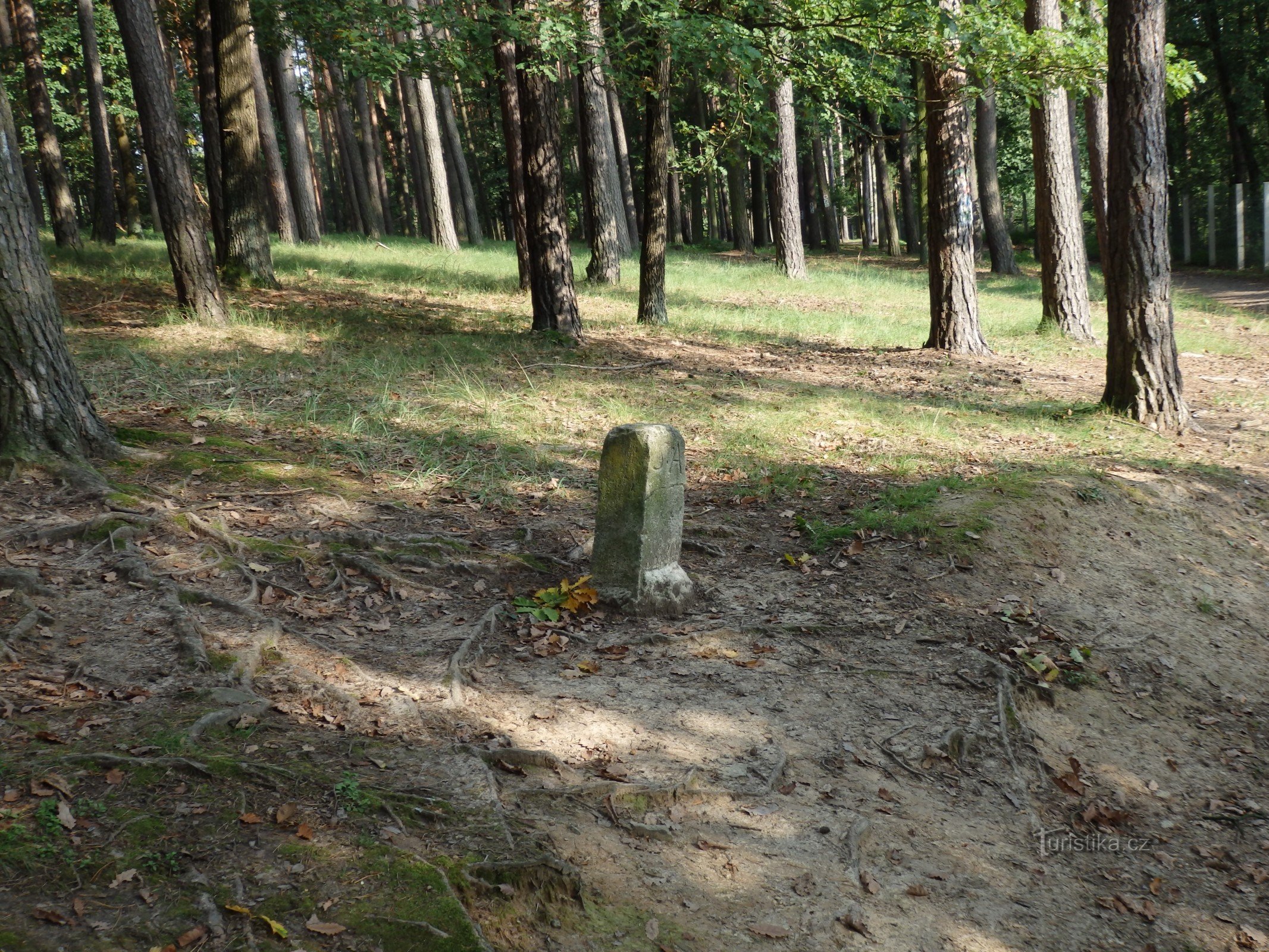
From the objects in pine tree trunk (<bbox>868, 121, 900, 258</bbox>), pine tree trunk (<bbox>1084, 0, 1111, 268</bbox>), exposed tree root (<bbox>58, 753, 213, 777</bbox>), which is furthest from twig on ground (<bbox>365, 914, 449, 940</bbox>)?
pine tree trunk (<bbox>868, 121, 900, 258</bbox>)

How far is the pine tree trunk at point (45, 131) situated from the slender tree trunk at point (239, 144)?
5662 mm

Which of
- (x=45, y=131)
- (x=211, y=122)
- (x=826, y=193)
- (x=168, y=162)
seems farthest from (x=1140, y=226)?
(x=826, y=193)

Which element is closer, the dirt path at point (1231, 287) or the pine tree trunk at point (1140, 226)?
the pine tree trunk at point (1140, 226)

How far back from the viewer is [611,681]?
4.89 meters

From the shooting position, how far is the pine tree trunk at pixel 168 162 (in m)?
10.4

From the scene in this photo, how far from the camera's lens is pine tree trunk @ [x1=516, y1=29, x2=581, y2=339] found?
11.1 m

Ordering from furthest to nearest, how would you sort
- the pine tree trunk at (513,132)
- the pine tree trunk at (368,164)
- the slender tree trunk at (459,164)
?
the pine tree trunk at (368,164)
the slender tree trunk at (459,164)
the pine tree trunk at (513,132)

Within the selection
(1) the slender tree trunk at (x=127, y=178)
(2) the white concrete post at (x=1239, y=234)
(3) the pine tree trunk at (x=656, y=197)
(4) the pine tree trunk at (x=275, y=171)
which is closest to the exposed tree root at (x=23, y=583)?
(3) the pine tree trunk at (x=656, y=197)

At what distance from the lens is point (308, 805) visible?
127 inches

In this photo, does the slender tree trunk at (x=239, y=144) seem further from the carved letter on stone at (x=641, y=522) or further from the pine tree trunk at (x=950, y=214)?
the carved letter on stone at (x=641, y=522)

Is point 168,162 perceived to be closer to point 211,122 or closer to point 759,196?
point 211,122

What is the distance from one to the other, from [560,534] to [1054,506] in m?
3.75

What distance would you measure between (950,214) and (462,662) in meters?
9.81

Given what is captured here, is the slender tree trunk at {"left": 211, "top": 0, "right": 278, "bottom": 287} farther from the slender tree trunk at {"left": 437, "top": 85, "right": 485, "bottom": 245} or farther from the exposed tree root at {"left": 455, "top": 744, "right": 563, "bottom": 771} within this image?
the slender tree trunk at {"left": 437, "top": 85, "right": 485, "bottom": 245}
